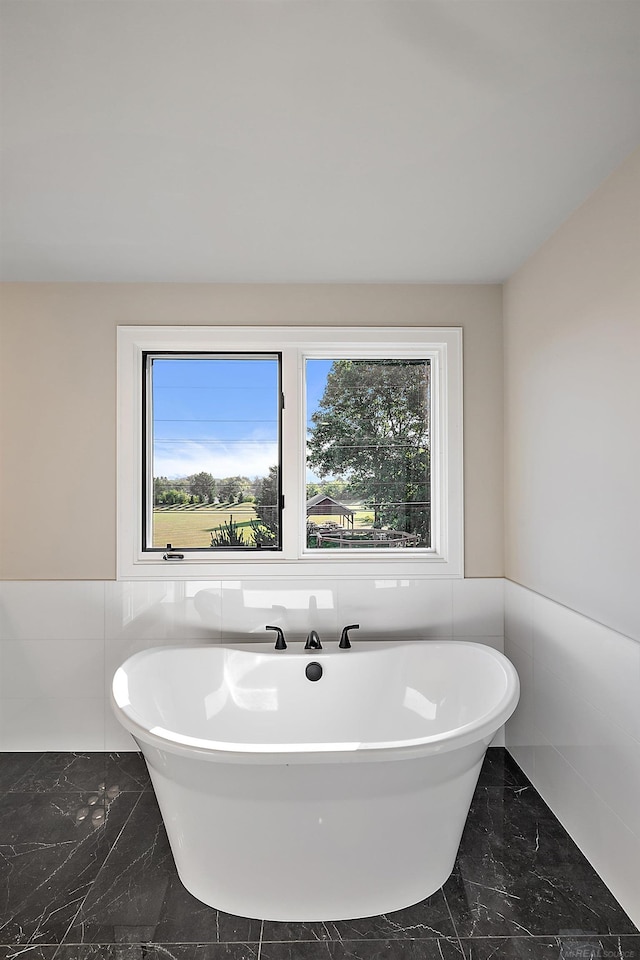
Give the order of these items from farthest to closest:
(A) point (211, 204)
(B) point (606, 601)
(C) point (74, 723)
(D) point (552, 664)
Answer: (C) point (74, 723)
(D) point (552, 664)
(A) point (211, 204)
(B) point (606, 601)

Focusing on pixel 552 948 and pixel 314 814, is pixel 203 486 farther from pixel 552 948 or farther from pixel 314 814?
pixel 552 948

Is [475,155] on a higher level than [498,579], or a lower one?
higher

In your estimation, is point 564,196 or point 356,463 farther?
point 356,463

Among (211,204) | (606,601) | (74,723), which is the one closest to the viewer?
(606,601)

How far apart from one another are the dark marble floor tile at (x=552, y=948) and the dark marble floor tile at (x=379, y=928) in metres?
0.10

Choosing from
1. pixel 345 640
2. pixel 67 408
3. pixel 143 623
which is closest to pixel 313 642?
pixel 345 640

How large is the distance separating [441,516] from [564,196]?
1.56m

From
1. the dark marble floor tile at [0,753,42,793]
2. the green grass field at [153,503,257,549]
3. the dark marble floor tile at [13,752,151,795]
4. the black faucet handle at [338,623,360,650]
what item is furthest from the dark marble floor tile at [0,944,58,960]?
the green grass field at [153,503,257,549]

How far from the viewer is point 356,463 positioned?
10.4 feet

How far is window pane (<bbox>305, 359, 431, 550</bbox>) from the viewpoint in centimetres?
317

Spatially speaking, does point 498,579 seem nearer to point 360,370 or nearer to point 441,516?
point 441,516

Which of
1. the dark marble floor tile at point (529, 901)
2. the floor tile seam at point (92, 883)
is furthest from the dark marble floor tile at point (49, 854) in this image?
the dark marble floor tile at point (529, 901)

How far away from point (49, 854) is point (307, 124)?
2648 millimetres

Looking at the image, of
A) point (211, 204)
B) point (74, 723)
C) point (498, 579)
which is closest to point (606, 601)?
point (498, 579)
